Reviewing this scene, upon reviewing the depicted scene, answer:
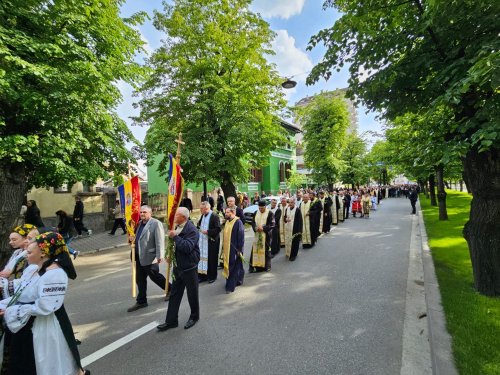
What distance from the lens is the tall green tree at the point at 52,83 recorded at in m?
6.59

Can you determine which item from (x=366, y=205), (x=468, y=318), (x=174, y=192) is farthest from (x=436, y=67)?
(x=366, y=205)

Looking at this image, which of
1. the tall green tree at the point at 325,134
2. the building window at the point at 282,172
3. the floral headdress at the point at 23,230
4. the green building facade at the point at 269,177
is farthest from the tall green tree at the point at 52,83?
the building window at the point at 282,172

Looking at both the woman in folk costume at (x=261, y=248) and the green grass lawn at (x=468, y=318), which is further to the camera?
the woman in folk costume at (x=261, y=248)

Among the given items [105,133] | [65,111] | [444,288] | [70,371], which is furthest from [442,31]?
[105,133]

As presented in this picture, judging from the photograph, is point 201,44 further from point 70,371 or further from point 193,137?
point 70,371

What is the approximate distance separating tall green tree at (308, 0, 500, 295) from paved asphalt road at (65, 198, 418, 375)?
6.52 ft

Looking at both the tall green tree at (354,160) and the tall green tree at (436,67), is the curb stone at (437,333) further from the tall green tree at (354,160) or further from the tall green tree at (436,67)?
the tall green tree at (354,160)

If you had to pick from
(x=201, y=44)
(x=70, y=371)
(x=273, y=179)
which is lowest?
(x=70, y=371)

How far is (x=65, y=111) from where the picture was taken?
25.0ft

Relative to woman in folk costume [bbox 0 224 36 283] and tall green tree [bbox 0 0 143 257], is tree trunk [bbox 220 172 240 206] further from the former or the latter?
woman in folk costume [bbox 0 224 36 283]

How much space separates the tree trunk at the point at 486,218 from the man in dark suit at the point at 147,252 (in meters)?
5.60

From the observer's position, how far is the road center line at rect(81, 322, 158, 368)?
3768mm

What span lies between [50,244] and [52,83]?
222 inches

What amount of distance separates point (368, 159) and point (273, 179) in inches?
A: 553
